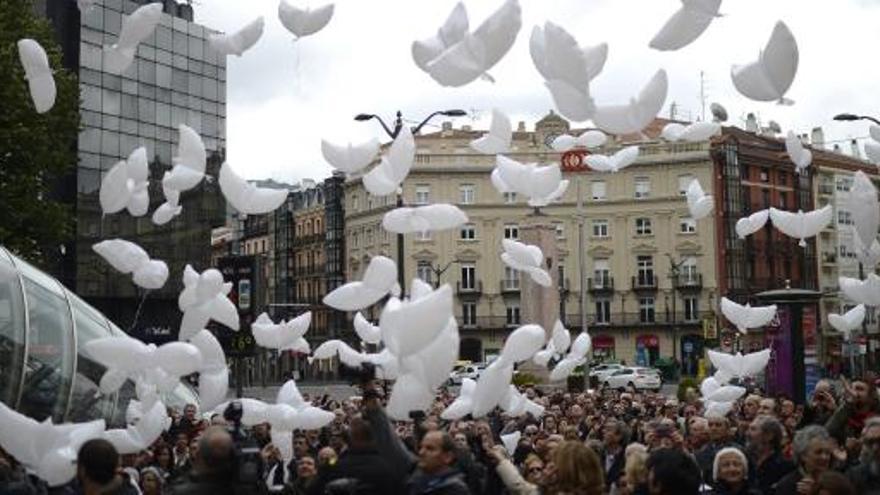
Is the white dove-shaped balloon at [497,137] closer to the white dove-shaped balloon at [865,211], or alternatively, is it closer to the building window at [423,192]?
the white dove-shaped balloon at [865,211]

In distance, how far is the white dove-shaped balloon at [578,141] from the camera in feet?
36.3

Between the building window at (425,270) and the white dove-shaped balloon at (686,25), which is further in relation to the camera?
the building window at (425,270)

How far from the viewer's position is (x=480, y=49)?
317 inches

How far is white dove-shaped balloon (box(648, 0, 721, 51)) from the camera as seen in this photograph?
7.61 meters

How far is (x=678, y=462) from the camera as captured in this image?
17.3 ft

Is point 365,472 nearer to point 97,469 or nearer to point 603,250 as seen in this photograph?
point 97,469

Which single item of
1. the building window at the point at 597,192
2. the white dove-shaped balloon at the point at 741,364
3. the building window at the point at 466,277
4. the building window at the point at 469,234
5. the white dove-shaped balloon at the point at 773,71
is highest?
the building window at the point at 597,192

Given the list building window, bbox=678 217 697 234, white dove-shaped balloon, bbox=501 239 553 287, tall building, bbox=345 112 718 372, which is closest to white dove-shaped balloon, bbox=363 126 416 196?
white dove-shaped balloon, bbox=501 239 553 287

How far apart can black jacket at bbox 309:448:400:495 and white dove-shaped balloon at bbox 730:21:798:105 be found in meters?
3.50

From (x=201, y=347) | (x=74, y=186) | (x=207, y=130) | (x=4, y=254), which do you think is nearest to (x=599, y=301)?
(x=207, y=130)

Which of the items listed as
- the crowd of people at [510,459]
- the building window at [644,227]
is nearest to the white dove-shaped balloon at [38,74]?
the crowd of people at [510,459]

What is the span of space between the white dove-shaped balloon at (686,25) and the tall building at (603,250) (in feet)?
214

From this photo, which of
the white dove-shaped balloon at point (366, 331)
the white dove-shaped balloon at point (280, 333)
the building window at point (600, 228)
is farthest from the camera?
the building window at point (600, 228)

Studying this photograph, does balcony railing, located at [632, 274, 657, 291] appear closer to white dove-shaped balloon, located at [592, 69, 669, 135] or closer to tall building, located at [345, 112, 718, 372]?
tall building, located at [345, 112, 718, 372]
